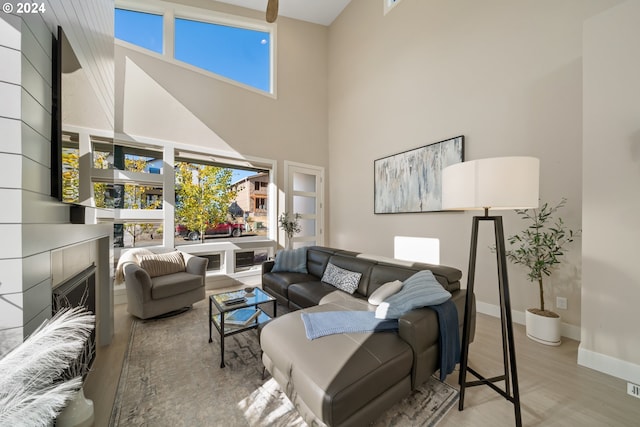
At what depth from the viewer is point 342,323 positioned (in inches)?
66.3

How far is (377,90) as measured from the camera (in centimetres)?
438

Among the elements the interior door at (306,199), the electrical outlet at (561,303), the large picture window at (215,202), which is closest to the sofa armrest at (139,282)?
the large picture window at (215,202)

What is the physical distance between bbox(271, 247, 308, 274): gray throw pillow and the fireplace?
1.93 m

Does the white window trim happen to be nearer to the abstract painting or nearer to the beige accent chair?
the abstract painting

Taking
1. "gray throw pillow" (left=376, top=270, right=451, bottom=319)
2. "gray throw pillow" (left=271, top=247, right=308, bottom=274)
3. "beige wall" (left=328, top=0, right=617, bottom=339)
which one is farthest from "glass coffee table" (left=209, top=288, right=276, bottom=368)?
"beige wall" (left=328, top=0, right=617, bottom=339)

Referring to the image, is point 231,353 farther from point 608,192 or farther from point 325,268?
point 608,192

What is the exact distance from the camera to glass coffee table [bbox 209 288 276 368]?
202 centimetres

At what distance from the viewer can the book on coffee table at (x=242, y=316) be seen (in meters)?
2.13

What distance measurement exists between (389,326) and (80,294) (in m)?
2.23

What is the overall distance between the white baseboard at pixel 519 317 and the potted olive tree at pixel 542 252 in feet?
0.70

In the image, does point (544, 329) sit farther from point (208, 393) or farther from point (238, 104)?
point (238, 104)

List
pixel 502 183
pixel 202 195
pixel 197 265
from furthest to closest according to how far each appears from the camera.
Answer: pixel 202 195, pixel 197 265, pixel 502 183

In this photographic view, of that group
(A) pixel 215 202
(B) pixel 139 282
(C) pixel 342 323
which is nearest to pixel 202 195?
(A) pixel 215 202

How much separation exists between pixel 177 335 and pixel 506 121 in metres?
4.35
